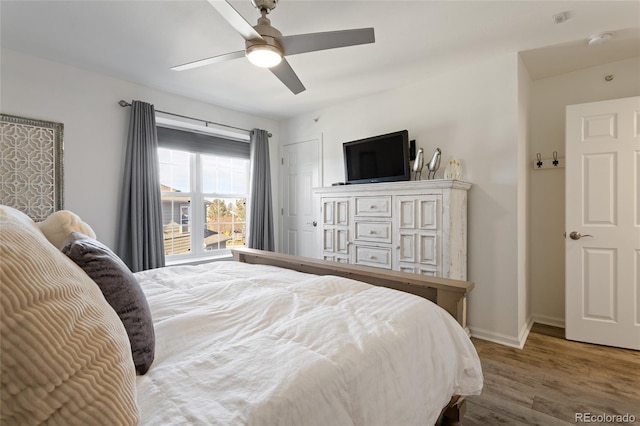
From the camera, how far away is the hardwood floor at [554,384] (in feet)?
5.52

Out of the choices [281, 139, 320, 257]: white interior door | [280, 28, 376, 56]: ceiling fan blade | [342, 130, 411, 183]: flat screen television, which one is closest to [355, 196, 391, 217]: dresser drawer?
[342, 130, 411, 183]: flat screen television

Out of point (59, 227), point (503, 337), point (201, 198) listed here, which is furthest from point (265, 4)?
point (503, 337)

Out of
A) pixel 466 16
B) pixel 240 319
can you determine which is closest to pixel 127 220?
pixel 240 319

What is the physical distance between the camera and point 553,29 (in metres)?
2.23

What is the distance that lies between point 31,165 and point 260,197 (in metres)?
2.34

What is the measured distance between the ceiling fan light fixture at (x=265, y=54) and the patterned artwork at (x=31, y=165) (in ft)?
7.31

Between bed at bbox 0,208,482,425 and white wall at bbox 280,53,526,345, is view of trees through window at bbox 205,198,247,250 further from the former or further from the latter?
white wall at bbox 280,53,526,345

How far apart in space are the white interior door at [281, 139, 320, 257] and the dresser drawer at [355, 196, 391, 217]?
3.13 ft

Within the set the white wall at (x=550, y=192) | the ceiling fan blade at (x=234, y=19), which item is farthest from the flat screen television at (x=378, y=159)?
the ceiling fan blade at (x=234, y=19)

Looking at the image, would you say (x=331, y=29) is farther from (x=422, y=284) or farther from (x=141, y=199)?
(x=141, y=199)

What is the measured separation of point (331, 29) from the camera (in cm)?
220

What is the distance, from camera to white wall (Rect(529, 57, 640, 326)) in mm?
2959

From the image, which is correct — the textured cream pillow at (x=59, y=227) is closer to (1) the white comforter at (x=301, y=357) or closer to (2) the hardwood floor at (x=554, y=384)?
(1) the white comforter at (x=301, y=357)

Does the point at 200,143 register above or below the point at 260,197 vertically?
above
